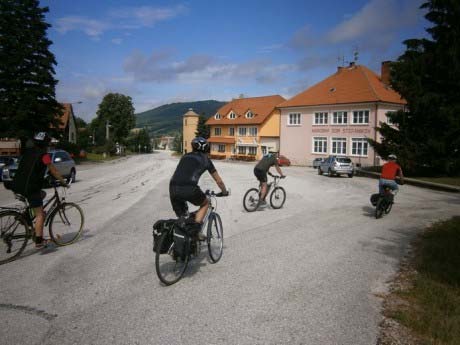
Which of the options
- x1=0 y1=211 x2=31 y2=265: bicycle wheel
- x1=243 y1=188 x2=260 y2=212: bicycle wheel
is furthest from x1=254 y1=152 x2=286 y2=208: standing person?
x1=0 y1=211 x2=31 y2=265: bicycle wheel

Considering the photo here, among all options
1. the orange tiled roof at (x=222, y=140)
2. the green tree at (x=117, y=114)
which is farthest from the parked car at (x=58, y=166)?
the green tree at (x=117, y=114)

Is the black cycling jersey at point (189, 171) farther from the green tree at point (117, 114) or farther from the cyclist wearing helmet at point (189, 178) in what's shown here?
the green tree at point (117, 114)

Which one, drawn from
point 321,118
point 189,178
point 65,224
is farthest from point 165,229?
point 321,118

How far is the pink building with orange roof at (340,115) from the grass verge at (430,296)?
35.4 m

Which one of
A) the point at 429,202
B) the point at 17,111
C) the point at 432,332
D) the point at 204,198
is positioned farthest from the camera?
the point at 17,111

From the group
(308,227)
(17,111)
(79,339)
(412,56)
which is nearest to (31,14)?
(17,111)

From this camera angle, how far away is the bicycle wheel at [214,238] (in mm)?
6173

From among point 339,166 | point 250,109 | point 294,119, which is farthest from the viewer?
point 250,109

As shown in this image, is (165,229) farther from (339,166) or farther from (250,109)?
(250,109)

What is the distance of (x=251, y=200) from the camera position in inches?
467

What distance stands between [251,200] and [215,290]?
690cm

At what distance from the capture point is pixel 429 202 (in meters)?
15.3

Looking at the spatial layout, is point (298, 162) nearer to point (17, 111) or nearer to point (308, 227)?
point (17, 111)

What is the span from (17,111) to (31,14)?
9506mm
